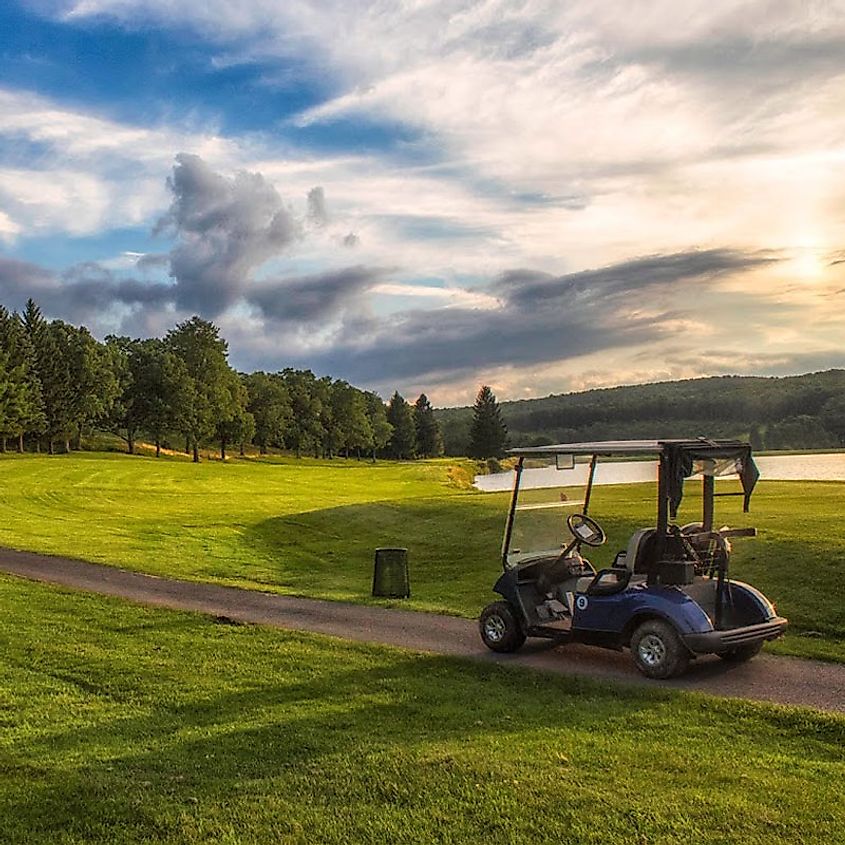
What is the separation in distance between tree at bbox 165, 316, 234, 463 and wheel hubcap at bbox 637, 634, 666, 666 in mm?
79848

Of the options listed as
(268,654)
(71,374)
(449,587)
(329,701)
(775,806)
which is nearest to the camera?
(775,806)

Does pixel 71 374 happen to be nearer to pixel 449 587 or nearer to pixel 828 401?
pixel 449 587

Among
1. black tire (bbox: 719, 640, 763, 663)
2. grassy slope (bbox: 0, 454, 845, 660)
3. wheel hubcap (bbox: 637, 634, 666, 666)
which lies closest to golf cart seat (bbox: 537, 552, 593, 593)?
wheel hubcap (bbox: 637, 634, 666, 666)

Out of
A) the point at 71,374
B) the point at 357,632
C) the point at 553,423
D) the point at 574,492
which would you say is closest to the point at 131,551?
the point at 357,632

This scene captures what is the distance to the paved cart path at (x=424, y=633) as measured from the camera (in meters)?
9.51

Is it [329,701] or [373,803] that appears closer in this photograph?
[373,803]

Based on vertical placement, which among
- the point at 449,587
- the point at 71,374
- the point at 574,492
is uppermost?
the point at 71,374

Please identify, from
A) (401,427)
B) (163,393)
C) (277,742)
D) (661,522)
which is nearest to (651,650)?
(661,522)

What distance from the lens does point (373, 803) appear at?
20.4 ft

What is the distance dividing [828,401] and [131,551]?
9631cm

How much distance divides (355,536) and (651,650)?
20.7 meters

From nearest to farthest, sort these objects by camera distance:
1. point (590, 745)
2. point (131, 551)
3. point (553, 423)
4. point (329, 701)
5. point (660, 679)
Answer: point (590, 745)
point (329, 701)
point (660, 679)
point (131, 551)
point (553, 423)

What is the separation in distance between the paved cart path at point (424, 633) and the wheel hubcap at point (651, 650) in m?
0.23

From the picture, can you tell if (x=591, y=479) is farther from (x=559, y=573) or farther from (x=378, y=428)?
(x=378, y=428)
